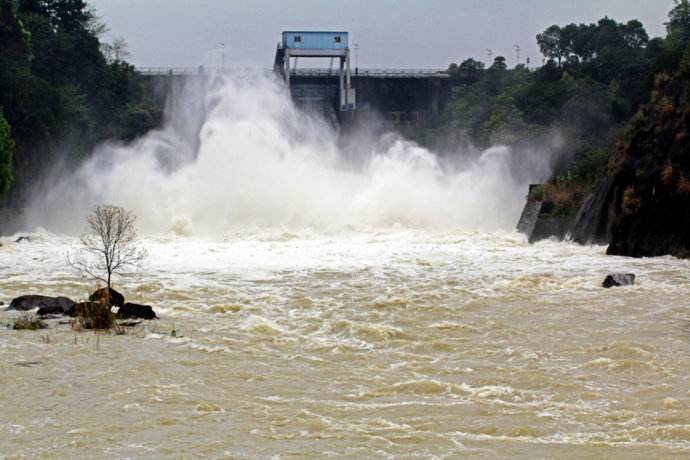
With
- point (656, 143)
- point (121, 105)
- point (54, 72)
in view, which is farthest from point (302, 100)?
point (656, 143)

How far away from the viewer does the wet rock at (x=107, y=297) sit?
1639cm

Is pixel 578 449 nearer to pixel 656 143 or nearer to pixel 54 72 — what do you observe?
pixel 656 143

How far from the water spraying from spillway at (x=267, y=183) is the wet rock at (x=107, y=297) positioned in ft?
76.7

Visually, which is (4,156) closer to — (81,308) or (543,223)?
(543,223)

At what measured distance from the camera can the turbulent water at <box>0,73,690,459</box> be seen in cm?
960

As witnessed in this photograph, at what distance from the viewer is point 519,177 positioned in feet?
161

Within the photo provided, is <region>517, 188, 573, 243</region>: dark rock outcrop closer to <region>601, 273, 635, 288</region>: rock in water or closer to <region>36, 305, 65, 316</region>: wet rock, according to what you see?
<region>601, 273, 635, 288</region>: rock in water

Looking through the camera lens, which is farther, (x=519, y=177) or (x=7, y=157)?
(x=519, y=177)

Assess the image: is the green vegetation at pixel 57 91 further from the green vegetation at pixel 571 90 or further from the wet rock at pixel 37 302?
the green vegetation at pixel 571 90

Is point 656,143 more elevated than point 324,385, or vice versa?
point 656,143

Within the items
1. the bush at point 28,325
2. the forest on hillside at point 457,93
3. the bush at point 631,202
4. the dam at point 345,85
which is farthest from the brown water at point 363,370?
the dam at point 345,85

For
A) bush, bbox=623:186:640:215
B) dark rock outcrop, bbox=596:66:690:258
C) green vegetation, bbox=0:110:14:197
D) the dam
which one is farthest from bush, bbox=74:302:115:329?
the dam

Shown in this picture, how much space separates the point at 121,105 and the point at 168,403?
2200 inches

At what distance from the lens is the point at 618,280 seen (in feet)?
69.1
